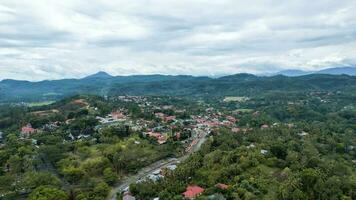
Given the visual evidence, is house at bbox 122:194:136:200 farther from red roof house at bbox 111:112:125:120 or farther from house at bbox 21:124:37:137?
red roof house at bbox 111:112:125:120

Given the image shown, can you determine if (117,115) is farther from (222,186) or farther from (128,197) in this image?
(222,186)

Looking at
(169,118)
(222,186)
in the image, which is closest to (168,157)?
(222,186)

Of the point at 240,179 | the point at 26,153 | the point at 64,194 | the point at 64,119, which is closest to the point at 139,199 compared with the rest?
the point at 64,194

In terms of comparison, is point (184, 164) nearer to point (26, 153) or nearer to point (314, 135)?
point (26, 153)

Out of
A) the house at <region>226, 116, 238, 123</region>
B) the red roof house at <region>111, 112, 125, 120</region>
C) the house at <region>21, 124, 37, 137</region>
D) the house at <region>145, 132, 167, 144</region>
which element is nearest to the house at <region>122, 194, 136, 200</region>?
the house at <region>145, 132, 167, 144</region>

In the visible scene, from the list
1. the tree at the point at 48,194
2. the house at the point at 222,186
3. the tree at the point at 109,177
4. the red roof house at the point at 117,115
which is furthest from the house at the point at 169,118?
the tree at the point at 48,194

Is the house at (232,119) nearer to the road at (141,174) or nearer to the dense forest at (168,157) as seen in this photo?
the dense forest at (168,157)
